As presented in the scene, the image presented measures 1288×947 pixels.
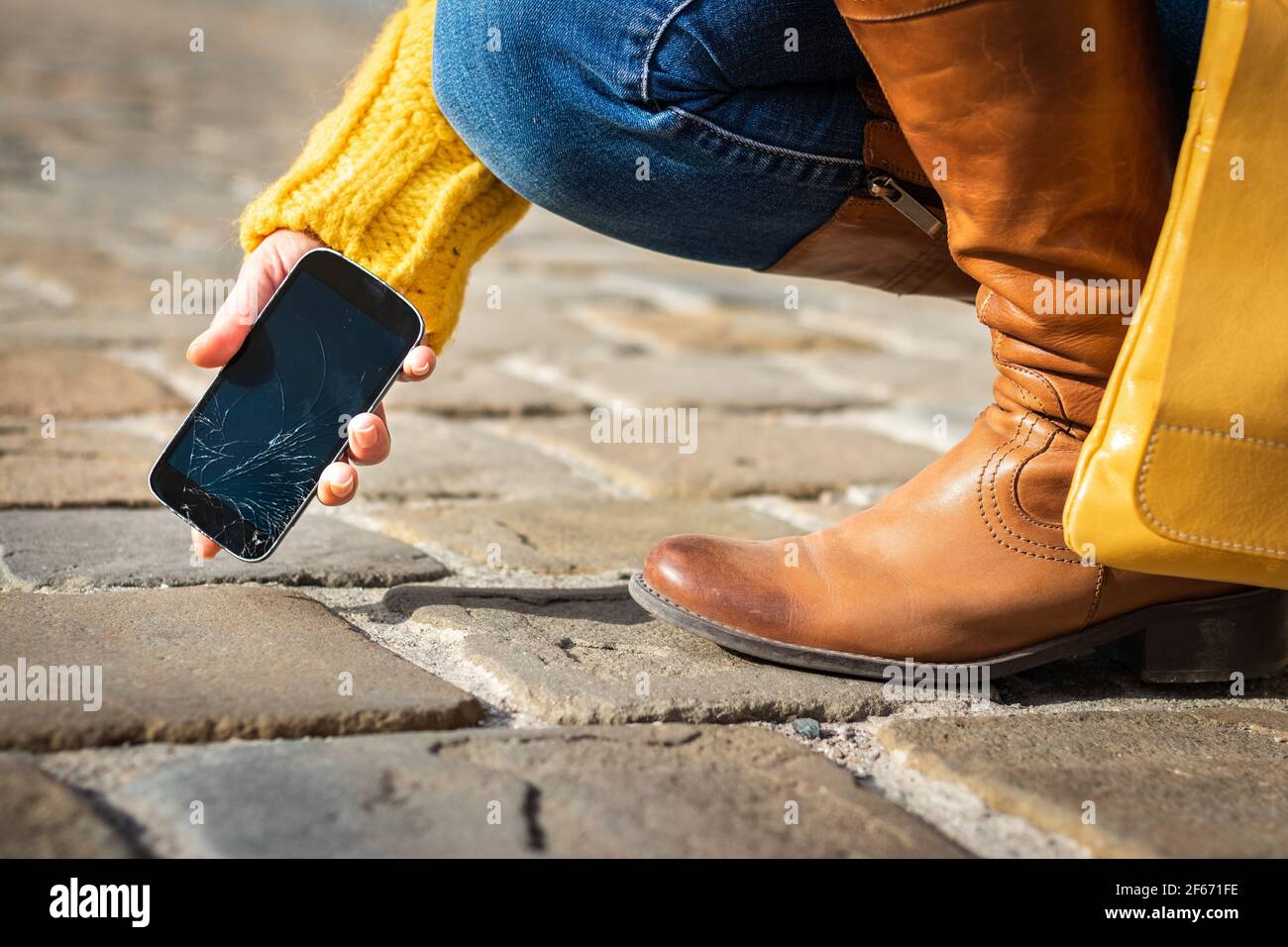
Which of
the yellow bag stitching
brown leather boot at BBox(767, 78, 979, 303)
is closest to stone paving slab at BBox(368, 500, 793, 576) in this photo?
brown leather boot at BBox(767, 78, 979, 303)

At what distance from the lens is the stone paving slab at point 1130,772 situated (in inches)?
42.7

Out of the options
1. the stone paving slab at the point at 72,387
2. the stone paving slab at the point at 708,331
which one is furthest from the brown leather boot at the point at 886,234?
the stone paving slab at the point at 708,331

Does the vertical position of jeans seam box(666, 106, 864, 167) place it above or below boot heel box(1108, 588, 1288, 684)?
above

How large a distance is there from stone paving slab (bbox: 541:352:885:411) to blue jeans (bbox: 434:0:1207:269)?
116cm

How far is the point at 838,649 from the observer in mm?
1407

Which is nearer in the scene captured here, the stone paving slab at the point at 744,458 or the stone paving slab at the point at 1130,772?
the stone paving slab at the point at 1130,772

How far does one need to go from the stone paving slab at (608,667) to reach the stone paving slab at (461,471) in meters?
0.52

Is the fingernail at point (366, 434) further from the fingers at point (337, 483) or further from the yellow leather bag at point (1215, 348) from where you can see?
the yellow leather bag at point (1215, 348)

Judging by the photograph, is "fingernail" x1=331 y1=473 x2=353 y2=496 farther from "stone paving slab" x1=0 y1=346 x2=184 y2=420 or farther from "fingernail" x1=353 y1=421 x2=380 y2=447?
"stone paving slab" x1=0 y1=346 x2=184 y2=420

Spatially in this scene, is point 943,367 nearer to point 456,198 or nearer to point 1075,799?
point 456,198

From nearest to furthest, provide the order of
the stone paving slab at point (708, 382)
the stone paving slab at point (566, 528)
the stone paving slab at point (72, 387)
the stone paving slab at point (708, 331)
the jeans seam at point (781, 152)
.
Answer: the jeans seam at point (781, 152)
the stone paving slab at point (566, 528)
the stone paving slab at point (72, 387)
the stone paving slab at point (708, 382)
the stone paving slab at point (708, 331)

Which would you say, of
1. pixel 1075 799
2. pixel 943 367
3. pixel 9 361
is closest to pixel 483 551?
pixel 1075 799

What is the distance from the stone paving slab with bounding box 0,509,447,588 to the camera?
5.21 feet

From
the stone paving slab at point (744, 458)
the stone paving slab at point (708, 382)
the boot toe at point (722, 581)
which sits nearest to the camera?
the boot toe at point (722, 581)
